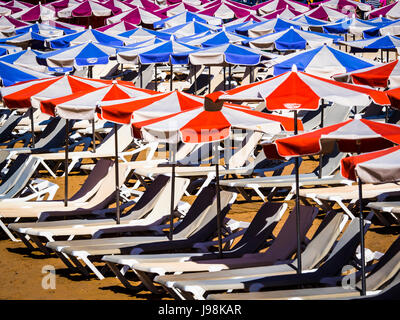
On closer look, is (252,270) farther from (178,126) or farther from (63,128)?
(63,128)

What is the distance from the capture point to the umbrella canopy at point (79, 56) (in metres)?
14.7

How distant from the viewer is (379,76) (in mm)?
10109

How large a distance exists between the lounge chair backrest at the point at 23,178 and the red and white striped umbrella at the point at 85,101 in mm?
1333

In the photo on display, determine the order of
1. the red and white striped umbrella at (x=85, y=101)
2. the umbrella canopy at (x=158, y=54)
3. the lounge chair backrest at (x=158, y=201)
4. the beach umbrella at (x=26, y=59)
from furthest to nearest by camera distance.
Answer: the beach umbrella at (x=26, y=59)
the umbrella canopy at (x=158, y=54)
the lounge chair backrest at (x=158, y=201)
the red and white striped umbrella at (x=85, y=101)

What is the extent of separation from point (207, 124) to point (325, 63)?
4.58 metres

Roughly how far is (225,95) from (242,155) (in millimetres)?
4046

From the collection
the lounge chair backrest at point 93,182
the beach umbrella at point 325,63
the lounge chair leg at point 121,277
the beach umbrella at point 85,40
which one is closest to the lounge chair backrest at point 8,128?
the beach umbrella at point 85,40

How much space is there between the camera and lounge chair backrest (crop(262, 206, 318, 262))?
287 inches

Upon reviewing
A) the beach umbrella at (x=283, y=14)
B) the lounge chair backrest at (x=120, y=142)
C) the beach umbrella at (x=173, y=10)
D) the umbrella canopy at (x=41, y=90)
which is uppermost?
the umbrella canopy at (x=41, y=90)

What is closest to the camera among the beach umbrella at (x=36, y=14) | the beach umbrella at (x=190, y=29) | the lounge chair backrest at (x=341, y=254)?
the lounge chair backrest at (x=341, y=254)

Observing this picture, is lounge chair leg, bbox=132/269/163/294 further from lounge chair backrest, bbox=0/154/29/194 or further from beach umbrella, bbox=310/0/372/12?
beach umbrella, bbox=310/0/372/12

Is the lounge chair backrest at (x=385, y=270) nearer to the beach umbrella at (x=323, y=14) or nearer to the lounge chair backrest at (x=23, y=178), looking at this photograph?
the lounge chair backrest at (x=23, y=178)

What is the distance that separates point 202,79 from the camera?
1942 centimetres
